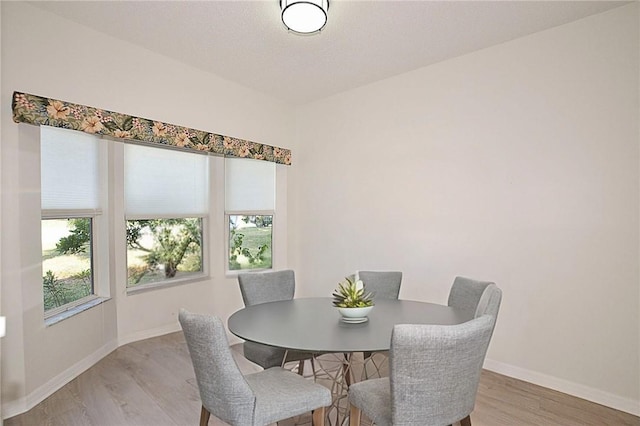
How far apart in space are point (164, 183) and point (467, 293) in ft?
10.6

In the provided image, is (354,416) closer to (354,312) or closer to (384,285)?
(354,312)

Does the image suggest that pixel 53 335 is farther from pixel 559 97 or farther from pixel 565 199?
pixel 559 97

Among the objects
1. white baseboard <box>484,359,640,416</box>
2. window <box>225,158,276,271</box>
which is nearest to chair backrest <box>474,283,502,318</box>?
white baseboard <box>484,359,640,416</box>

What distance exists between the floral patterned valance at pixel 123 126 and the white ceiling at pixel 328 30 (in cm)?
67

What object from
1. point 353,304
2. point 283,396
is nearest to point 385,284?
point 353,304

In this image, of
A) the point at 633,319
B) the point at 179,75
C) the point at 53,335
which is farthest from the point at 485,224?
the point at 53,335

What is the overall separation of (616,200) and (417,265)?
65.4 inches

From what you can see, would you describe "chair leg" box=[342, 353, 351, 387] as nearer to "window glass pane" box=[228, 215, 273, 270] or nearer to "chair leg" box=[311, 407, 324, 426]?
"chair leg" box=[311, 407, 324, 426]

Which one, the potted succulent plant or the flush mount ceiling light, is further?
the flush mount ceiling light

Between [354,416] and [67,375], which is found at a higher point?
[354,416]

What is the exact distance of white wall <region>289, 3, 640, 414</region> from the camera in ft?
8.80

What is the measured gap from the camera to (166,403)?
2.70 meters

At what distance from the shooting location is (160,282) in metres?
4.28

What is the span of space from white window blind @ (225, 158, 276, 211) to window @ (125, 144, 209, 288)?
290 mm
